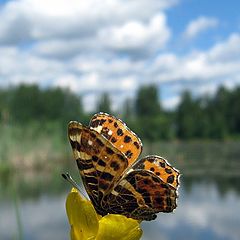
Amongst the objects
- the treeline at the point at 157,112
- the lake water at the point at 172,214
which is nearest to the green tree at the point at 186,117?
the treeline at the point at 157,112

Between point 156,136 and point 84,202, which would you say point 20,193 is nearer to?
point 84,202

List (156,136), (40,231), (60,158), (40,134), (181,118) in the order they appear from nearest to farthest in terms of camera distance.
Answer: (40,231) → (40,134) → (60,158) → (156,136) → (181,118)

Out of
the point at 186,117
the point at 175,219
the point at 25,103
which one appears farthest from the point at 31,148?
the point at 186,117

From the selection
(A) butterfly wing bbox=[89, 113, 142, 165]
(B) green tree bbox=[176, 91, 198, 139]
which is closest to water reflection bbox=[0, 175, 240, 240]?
(A) butterfly wing bbox=[89, 113, 142, 165]

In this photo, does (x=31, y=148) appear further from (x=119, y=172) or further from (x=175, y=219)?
(x=119, y=172)

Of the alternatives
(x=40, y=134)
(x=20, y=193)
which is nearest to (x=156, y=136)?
(x=40, y=134)

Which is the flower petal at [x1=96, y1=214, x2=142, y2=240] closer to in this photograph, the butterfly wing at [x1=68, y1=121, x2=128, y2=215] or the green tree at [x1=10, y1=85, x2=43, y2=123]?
the butterfly wing at [x1=68, y1=121, x2=128, y2=215]

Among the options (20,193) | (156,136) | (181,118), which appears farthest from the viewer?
(181,118)
